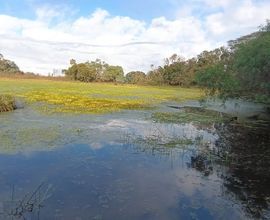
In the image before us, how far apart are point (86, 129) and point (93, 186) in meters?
7.74

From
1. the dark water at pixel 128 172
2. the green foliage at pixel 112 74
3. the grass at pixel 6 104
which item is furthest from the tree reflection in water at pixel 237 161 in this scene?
the green foliage at pixel 112 74

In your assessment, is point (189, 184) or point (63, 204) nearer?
point (63, 204)

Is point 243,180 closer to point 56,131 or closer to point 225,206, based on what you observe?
point 225,206

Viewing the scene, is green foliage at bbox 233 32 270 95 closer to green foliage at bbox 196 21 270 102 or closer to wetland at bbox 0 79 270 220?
green foliage at bbox 196 21 270 102

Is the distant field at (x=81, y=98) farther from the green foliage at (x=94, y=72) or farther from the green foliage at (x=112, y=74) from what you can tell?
the green foliage at (x=112, y=74)

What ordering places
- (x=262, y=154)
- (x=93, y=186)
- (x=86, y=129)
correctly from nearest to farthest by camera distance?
(x=93, y=186), (x=262, y=154), (x=86, y=129)

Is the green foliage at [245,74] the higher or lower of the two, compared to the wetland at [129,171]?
higher

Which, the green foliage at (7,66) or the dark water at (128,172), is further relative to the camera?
the green foliage at (7,66)

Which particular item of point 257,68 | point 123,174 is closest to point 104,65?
point 257,68

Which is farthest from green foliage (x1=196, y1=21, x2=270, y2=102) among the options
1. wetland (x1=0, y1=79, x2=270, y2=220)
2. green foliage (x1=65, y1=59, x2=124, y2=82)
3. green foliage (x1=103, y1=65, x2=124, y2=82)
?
green foliage (x1=103, y1=65, x2=124, y2=82)

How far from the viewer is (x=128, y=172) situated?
1075 centimetres

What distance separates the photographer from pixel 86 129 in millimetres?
16906

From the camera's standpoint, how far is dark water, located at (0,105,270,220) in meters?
8.05

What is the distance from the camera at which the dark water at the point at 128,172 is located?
805 centimetres
